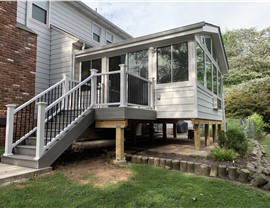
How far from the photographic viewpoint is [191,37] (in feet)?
22.9

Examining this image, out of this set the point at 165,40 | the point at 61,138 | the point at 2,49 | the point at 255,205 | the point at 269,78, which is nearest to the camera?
the point at 255,205

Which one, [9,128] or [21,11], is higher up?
[21,11]

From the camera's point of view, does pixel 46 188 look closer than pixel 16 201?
No

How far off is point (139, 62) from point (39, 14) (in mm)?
4750

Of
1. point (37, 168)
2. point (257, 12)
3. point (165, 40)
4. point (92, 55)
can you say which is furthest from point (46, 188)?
point (257, 12)

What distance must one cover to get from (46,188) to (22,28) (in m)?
5.62

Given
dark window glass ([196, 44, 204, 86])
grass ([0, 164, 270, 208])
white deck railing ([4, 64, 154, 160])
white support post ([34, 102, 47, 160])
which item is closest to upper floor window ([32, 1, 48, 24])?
white deck railing ([4, 64, 154, 160])

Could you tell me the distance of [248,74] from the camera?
2284 centimetres

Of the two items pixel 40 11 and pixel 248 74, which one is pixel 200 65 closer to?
pixel 40 11

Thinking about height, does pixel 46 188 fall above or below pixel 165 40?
below

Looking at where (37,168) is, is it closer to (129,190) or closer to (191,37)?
(129,190)

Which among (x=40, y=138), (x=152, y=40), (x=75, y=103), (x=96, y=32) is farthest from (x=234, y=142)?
(x=96, y=32)

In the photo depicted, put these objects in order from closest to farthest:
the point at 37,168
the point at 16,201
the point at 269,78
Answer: the point at 16,201 < the point at 37,168 < the point at 269,78

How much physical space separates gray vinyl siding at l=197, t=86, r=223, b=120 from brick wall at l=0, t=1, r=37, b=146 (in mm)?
5480
